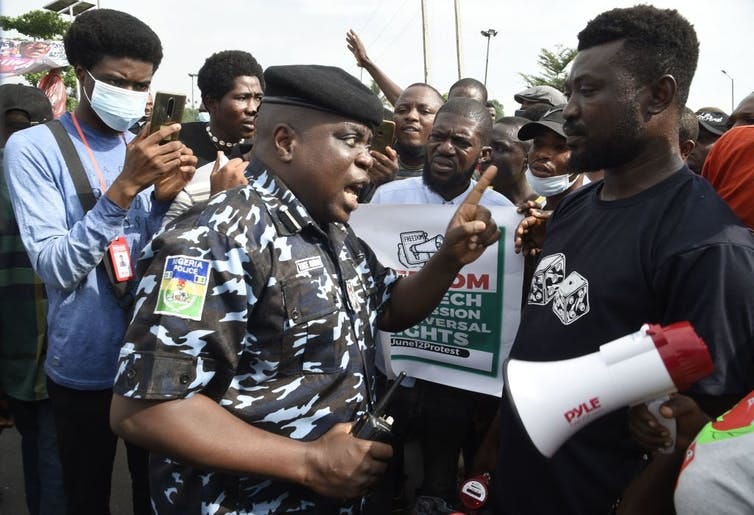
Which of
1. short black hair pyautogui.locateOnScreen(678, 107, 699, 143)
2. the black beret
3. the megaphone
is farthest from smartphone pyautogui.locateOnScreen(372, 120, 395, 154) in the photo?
the megaphone

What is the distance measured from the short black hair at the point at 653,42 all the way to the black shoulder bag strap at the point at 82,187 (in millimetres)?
1959

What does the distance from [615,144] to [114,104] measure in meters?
1.97

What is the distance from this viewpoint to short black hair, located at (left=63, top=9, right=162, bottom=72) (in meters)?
2.48

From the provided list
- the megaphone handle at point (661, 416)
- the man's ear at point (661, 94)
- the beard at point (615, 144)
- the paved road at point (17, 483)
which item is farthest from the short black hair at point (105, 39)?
the paved road at point (17, 483)

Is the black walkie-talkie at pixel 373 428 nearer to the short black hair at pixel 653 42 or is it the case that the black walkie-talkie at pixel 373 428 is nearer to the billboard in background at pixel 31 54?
the short black hair at pixel 653 42

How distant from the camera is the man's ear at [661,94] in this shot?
5.85ft

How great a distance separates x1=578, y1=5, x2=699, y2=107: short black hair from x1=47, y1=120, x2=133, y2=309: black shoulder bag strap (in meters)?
1.96

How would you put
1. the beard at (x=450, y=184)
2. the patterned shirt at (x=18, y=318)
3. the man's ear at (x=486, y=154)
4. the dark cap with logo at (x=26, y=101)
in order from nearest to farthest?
the patterned shirt at (x=18, y=318) → the beard at (x=450, y=184) → the man's ear at (x=486, y=154) → the dark cap with logo at (x=26, y=101)

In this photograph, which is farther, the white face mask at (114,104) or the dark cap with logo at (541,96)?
the dark cap with logo at (541,96)

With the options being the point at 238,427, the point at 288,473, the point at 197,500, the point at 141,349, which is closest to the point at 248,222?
the point at 141,349

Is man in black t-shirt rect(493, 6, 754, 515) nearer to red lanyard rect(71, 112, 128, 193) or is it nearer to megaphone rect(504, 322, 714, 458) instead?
megaphone rect(504, 322, 714, 458)

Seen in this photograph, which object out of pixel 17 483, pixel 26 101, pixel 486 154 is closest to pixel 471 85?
pixel 486 154

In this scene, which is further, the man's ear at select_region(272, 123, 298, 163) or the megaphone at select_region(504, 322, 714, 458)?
the man's ear at select_region(272, 123, 298, 163)

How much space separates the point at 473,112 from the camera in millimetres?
3680
